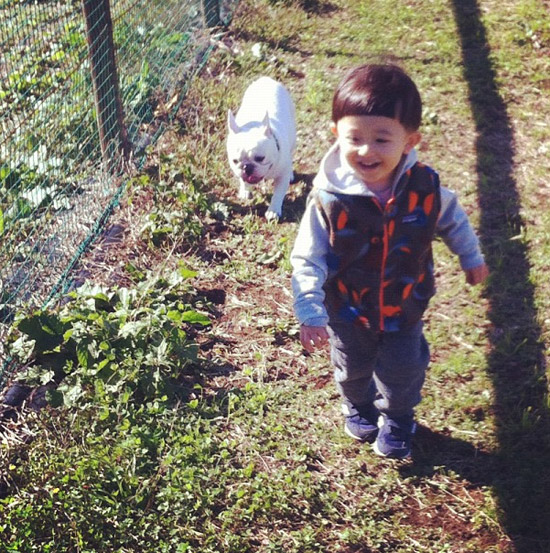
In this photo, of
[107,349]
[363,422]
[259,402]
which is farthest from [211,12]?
[363,422]

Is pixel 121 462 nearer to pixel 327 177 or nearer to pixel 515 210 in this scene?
pixel 327 177

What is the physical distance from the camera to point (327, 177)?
8.80 feet

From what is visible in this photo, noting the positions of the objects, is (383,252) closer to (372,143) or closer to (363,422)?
(372,143)

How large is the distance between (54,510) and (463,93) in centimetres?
451

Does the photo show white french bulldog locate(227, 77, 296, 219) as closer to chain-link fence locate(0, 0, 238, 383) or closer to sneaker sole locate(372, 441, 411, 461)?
chain-link fence locate(0, 0, 238, 383)

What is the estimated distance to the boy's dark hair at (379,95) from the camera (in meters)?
2.52

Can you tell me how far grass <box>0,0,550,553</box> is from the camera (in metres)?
2.99

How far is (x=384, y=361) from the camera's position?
297 centimetres

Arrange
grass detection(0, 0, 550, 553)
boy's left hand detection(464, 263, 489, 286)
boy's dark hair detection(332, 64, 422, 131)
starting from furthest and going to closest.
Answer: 1. grass detection(0, 0, 550, 553)
2. boy's left hand detection(464, 263, 489, 286)
3. boy's dark hair detection(332, 64, 422, 131)

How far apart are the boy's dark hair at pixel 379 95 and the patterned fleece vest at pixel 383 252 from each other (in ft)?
0.76

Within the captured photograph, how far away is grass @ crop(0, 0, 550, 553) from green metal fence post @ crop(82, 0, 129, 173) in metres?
0.25

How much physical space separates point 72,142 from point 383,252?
9.68ft

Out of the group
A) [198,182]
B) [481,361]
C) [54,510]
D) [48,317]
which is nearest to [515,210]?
[481,361]

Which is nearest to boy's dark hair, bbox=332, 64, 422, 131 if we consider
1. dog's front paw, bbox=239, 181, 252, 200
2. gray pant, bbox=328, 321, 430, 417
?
gray pant, bbox=328, 321, 430, 417
